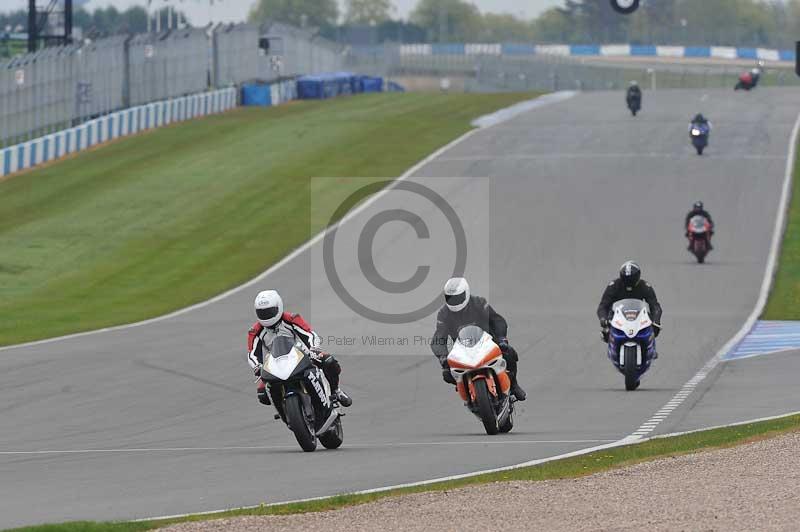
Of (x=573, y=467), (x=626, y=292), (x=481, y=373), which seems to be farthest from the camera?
(x=626, y=292)

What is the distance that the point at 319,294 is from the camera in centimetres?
3212

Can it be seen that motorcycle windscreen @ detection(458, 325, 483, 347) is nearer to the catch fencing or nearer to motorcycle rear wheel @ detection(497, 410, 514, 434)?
motorcycle rear wheel @ detection(497, 410, 514, 434)

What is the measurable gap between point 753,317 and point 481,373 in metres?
14.1

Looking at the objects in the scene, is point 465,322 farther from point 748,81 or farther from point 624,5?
point 748,81

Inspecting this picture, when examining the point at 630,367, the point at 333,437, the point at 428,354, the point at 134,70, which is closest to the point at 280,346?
the point at 333,437

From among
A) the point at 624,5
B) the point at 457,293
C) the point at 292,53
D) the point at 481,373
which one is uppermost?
the point at 292,53

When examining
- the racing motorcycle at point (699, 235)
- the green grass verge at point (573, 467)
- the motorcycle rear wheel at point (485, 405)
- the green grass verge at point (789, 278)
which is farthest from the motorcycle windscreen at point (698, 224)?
the motorcycle rear wheel at point (485, 405)

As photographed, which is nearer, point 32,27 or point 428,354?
point 428,354

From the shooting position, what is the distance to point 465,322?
16203mm

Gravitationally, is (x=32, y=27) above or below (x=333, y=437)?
above

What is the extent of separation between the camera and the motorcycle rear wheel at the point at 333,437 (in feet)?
49.4

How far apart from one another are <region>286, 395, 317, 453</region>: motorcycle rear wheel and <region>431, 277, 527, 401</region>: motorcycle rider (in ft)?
5.54

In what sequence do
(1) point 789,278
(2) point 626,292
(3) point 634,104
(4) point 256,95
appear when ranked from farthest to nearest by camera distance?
(4) point 256,95 → (3) point 634,104 → (1) point 789,278 → (2) point 626,292

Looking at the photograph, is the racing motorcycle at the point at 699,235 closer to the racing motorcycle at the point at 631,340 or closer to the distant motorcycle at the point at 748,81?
the racing motorcycle at the point at 631,340
